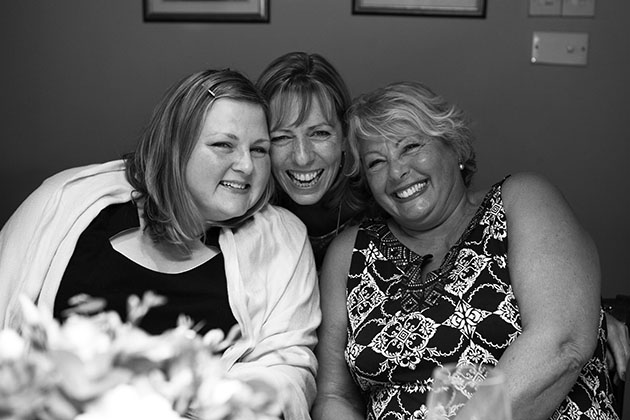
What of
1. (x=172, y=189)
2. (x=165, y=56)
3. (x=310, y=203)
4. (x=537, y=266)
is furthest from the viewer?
(x=165, y=56)

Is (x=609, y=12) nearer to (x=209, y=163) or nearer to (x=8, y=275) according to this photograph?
(x=209, y=163)

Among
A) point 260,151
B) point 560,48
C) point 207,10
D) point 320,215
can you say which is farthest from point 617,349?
point 207,10

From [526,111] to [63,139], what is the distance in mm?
1829

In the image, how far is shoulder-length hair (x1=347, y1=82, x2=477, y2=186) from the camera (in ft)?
7.09

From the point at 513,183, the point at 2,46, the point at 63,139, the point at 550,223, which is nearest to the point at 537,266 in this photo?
the point at 550,223

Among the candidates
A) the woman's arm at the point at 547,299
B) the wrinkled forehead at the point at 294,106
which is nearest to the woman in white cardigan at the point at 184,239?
the wrinkled forehead at the point at 294,106

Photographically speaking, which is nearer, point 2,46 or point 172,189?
point 172,189

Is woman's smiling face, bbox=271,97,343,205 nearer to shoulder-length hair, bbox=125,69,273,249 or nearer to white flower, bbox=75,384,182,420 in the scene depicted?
shoulder-length hair, bbox=125,69,273,249

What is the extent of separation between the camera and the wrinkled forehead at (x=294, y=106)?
7.44ft

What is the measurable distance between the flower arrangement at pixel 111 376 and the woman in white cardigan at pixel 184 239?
100 centimetres

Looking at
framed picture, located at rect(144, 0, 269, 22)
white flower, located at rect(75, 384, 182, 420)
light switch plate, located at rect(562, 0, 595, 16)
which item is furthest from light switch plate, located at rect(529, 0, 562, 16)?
white flower, located at rect(75, 384, 182, 420)

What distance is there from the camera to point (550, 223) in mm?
1972

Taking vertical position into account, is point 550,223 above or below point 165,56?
below

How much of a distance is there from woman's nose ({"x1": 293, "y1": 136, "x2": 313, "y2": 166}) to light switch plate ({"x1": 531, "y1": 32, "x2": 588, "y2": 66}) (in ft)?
A: 4.08
